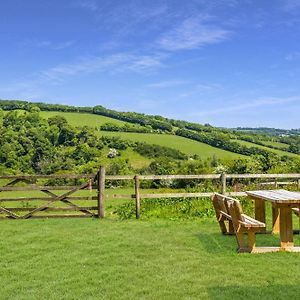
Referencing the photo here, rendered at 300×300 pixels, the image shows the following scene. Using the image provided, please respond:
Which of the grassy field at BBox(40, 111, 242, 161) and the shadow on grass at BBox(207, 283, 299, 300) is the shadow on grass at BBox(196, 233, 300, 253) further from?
the grassy field at BBox(40, 111, 242, 161)

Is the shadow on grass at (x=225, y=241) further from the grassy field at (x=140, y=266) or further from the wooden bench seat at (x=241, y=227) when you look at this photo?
the wooden bench seat at (x=241, y=227)

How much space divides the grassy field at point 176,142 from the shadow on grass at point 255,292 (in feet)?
188

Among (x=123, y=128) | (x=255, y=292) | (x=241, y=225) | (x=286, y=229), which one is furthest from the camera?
(x=123, y=128)

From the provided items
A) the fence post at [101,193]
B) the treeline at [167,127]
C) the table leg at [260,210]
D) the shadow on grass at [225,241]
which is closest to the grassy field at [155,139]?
the treeline at [167,127]

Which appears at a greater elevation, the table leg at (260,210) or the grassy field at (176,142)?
the grassy field at (176,142)

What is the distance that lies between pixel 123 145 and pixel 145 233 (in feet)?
202

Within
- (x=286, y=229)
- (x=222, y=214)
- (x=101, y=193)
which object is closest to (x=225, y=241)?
(x=222, y=214)

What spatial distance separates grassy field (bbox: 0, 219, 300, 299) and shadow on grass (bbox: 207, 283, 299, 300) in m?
0.01

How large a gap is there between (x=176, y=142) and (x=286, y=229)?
2557 inches

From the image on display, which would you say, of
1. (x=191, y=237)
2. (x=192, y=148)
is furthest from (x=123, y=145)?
(x=191, y=237)

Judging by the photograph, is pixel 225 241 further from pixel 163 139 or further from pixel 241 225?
pixel 163 139

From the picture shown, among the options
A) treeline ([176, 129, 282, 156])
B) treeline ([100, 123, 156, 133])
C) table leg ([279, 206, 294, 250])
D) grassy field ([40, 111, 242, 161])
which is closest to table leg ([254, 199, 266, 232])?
→ table leg ([279, 206, 294, 250])

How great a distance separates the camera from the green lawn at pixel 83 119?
8075 cm

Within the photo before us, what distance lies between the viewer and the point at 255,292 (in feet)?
19.0
